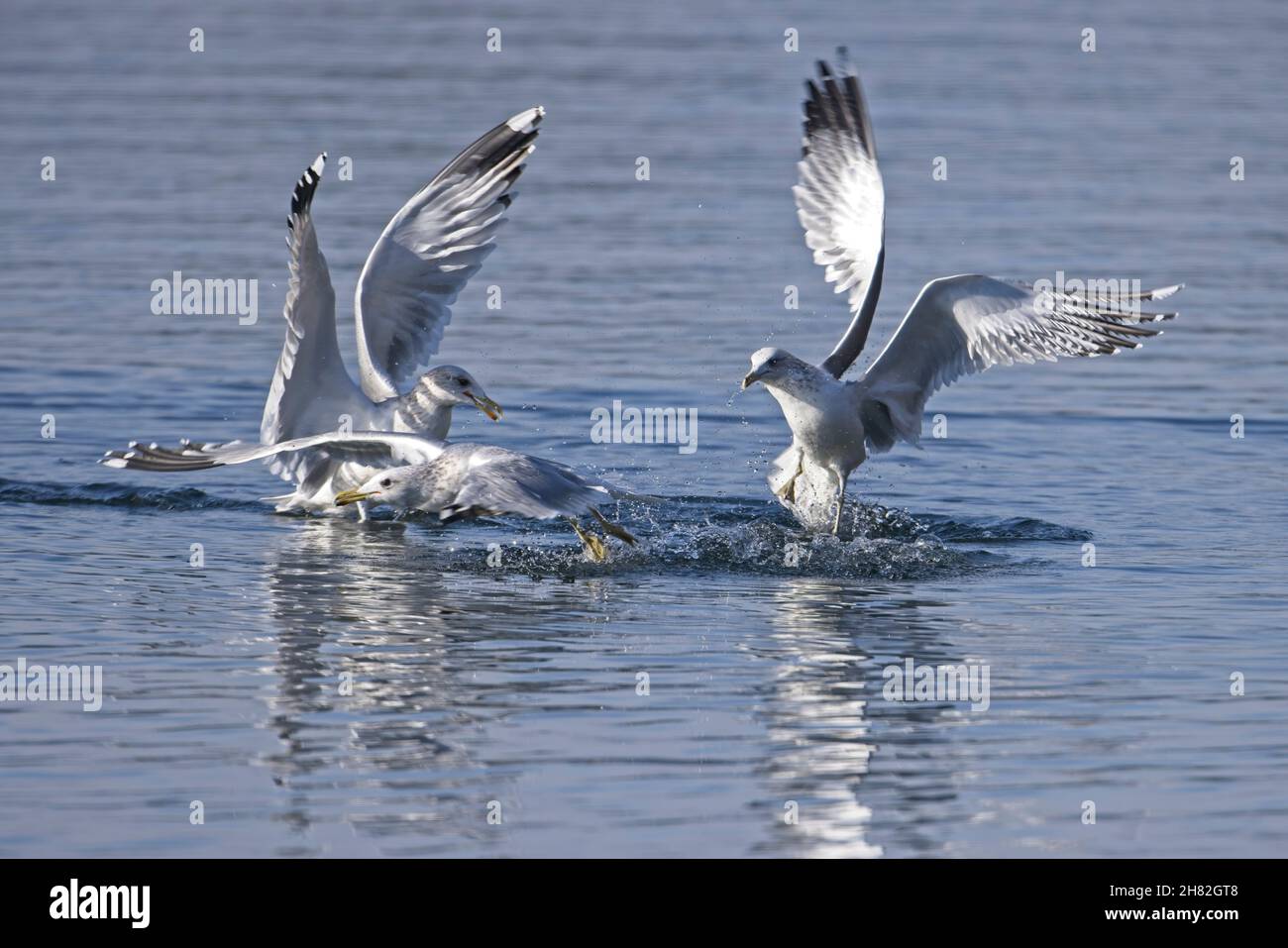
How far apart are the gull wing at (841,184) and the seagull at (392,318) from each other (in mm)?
1852

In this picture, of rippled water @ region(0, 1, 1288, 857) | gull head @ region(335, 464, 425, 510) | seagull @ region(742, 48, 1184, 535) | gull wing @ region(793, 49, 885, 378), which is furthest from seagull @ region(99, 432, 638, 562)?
gull wing @ region(793, 49, 885, 378)

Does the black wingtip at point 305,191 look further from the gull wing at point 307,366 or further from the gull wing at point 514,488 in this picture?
the gull wing at point 514,488

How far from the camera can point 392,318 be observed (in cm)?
1419

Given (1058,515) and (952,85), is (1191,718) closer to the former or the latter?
(1058,515)

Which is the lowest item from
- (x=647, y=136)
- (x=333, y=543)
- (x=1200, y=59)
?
(x=333, y=543)

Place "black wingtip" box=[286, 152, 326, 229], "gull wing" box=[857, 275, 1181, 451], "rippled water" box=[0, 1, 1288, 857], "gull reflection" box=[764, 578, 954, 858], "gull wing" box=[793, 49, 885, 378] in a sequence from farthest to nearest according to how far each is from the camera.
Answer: "gull wing" box=[793, 49, 885, 378]
"black wingtip" box=[286, 152, 326, 229]
"gull wing" box=[857, 275, 1181, 451]
"rippled water" box=[0, 1, 1288, 857]
"gull reflection" box=[764, 578, 954, 858]

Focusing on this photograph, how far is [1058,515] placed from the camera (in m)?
13.1

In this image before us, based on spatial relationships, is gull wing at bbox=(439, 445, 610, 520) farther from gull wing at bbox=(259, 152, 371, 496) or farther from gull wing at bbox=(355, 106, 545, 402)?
gull wing at bbox=(355, 106, 545, 402)

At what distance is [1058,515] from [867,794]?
5.45 m

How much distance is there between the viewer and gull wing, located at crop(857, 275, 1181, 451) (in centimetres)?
1188

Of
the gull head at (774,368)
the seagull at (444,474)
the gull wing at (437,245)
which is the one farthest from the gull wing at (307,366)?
the gull head at (774,368)

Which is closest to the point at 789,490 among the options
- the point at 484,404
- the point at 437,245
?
the point at 484,404
